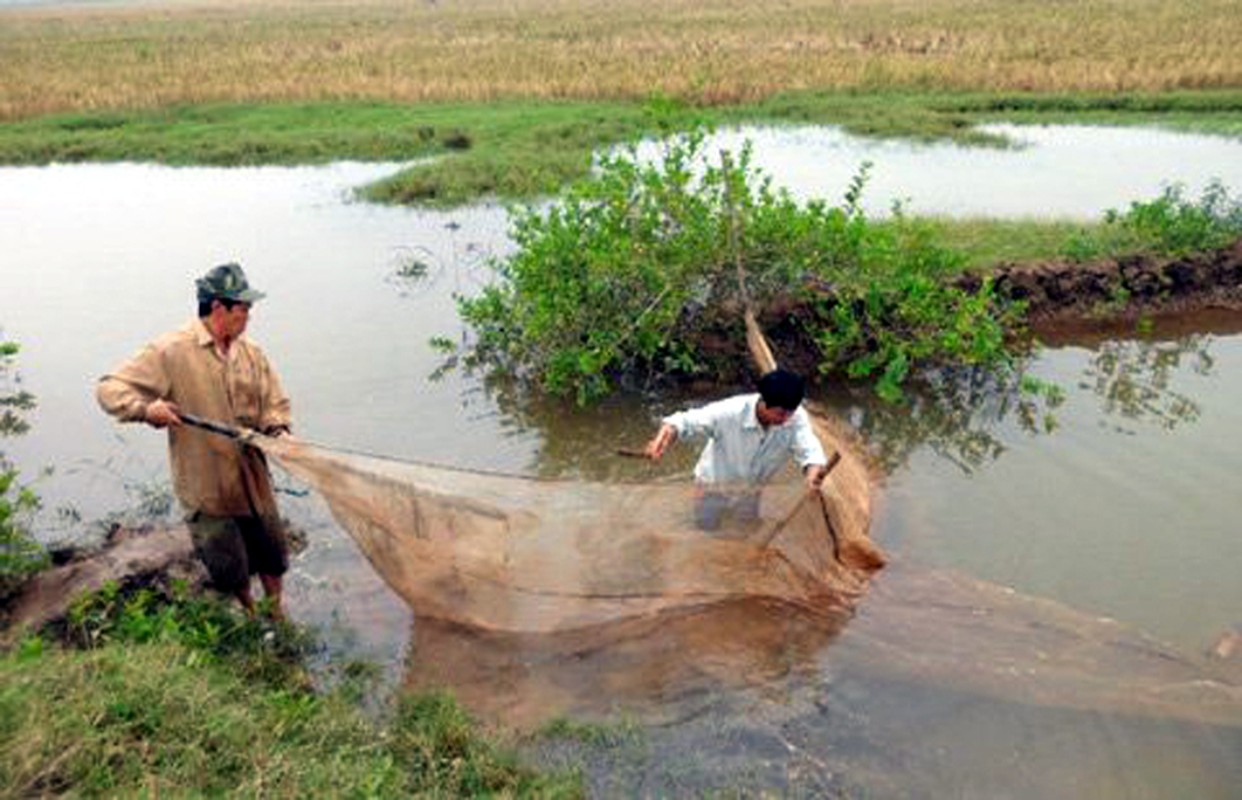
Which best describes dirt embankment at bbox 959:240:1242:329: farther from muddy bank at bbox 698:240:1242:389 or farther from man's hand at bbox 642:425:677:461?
man's hand at bbox 642:425:677:461

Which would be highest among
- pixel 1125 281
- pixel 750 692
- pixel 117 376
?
pixel 117 376

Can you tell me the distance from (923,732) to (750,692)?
70 centimetres

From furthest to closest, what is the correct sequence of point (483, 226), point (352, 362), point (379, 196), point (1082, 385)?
point (379, 196) → point (483, 226) → point (352, 362) → point (1082, 385)

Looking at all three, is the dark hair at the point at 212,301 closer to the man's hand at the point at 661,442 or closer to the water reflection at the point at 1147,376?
the man's hand at the point at 661,442

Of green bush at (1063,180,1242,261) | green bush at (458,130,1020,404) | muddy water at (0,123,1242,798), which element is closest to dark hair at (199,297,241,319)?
muddy water at (0,123,1242,798)

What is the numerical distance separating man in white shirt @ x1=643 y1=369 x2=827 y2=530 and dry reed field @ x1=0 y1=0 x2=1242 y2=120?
698 centimetres

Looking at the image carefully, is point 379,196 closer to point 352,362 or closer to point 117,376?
point 352,362

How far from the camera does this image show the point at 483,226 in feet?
39.1

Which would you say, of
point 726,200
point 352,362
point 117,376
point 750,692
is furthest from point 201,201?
point 750,692

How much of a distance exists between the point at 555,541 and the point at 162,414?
1559 millimetres

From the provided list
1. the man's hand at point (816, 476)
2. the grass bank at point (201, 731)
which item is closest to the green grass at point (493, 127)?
the man's hand at point (816, 476)

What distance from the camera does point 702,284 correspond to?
7375 mm

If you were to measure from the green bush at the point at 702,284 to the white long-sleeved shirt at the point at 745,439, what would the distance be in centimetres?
236

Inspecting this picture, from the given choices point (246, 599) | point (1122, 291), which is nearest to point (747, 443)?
point (246, 599)
